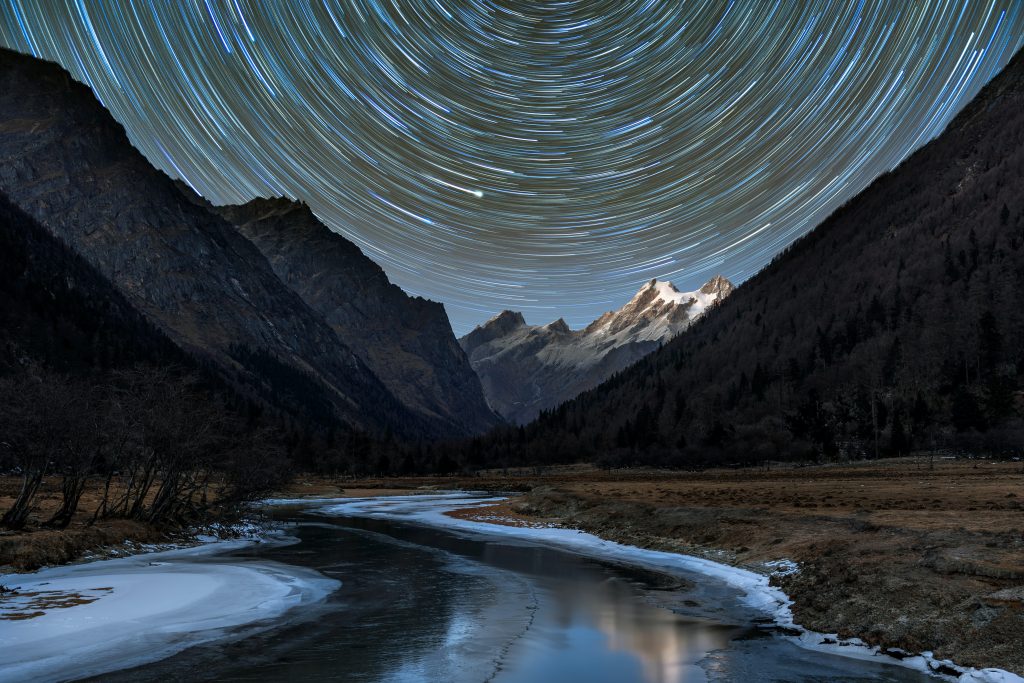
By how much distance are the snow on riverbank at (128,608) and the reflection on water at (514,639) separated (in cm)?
134

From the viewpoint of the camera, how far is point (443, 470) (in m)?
198

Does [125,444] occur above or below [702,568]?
above

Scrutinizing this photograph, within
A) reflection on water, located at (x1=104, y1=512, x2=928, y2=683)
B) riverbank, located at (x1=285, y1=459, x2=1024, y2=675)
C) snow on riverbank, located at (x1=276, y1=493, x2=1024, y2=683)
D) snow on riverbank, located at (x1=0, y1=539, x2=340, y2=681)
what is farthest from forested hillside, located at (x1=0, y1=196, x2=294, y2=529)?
riverbank, located at (x1=285, y1=459, x2=1024, y2=675)

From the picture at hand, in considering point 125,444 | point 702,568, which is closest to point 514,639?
point 702,568

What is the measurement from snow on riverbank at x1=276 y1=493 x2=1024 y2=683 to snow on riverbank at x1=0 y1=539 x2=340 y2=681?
16973 mm

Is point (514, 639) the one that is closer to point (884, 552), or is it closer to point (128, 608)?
point (128, 608)

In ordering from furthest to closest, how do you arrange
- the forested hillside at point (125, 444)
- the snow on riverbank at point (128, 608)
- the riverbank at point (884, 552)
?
the forested hillside at point (125, 444)
the riverbank at point (884, 552)
the snow on riverbank at point (128, 608)

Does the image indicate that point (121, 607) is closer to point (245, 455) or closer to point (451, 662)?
point (451, 662)

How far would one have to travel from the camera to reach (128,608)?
21328mm

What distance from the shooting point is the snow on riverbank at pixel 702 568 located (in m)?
14.7

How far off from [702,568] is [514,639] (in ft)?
51.6

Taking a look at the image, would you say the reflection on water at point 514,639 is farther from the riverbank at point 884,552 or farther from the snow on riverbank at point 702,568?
the riverbank at point 884,552

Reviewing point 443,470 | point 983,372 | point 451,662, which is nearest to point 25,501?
point 451,662

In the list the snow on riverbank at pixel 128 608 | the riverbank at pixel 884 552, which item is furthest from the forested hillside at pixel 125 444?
the riverbank at pixel 884 552
